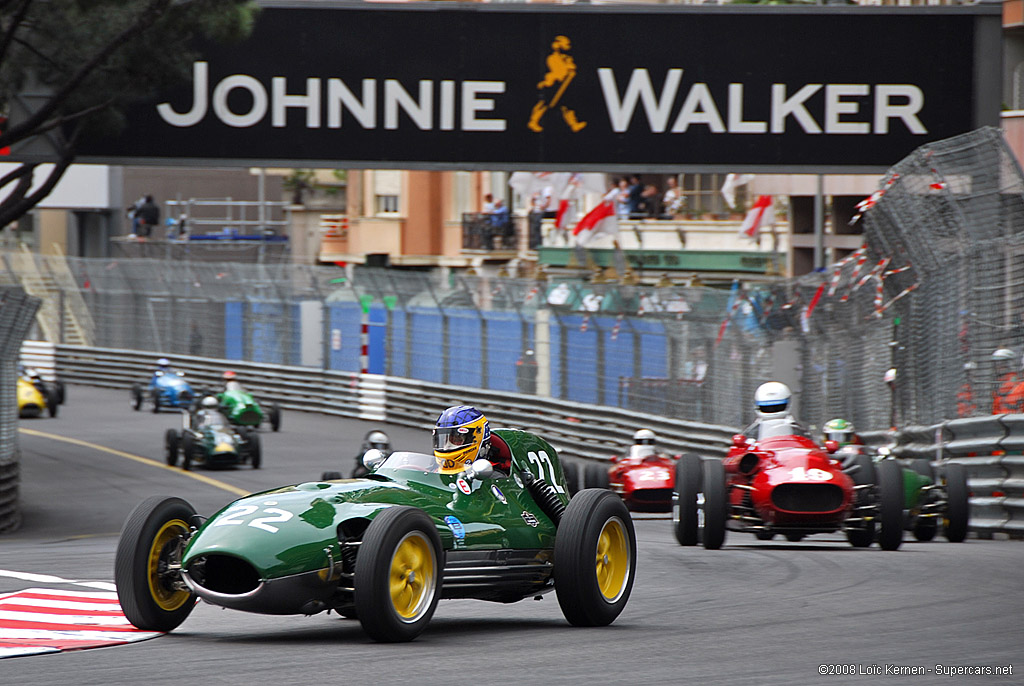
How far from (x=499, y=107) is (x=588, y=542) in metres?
12.5

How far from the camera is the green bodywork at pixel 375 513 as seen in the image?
7.57 meters

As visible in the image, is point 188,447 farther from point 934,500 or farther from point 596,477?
point 934,500

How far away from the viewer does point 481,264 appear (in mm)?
47938

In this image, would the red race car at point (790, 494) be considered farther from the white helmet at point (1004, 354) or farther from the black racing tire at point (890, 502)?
the white helmet at point (1004, 354)

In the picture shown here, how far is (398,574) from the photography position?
305 inches

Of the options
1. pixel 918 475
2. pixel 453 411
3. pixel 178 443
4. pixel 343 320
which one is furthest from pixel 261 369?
pixel 453 411

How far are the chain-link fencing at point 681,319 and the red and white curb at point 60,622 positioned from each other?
812 centimetres

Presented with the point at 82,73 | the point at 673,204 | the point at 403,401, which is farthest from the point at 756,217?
the point at 82,73

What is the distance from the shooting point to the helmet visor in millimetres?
8977

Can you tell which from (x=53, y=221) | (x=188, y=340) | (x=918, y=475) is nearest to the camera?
(x=918, y=475)

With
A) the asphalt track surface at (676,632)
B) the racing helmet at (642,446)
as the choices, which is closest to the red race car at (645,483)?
the racing helmet at (642,446)

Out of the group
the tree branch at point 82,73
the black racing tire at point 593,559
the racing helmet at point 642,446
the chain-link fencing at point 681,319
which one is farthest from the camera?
the tree branch at point 82,73

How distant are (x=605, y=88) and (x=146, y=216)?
34754 mm

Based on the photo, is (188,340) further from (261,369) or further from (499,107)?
(499,107)
